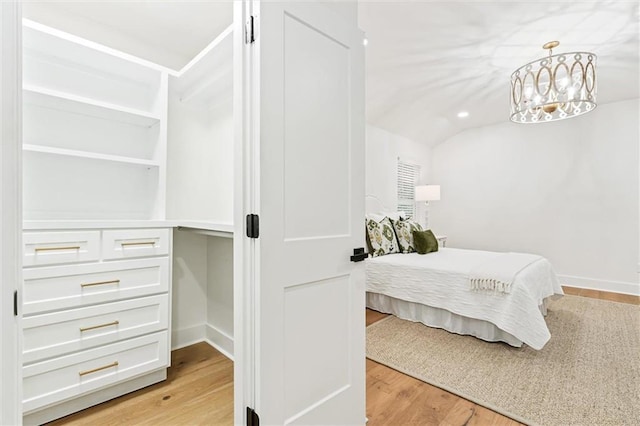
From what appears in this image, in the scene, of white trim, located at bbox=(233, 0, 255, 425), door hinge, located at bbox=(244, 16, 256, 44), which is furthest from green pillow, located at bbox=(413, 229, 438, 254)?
door hinge, located at bbox=(244, 16, 256, 44)

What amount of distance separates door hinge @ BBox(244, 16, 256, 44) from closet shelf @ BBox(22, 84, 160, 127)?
1.25m

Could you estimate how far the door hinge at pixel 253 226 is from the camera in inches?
44.6

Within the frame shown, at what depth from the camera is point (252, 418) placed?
1163mm


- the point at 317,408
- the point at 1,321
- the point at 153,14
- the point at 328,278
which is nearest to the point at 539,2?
the point at 328,278

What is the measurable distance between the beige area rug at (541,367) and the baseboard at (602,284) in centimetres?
128

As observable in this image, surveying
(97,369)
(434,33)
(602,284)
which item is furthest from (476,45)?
(602,284)

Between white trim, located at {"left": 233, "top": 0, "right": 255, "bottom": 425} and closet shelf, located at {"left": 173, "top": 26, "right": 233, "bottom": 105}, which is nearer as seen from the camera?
white trim, located at {"left": 233, "top": 0, "right": 255, "bottom": 425}

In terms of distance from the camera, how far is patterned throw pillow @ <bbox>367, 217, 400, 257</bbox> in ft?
11.4

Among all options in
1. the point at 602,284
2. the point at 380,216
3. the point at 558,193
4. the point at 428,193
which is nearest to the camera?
the point at 380,216

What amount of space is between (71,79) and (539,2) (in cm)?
334

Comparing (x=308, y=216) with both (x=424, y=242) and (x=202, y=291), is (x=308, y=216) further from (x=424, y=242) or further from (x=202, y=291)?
(x=424, y=242)

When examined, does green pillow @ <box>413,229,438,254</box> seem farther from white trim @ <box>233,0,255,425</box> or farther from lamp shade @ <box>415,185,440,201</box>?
white trim @ <box>233,0,255,425</box>

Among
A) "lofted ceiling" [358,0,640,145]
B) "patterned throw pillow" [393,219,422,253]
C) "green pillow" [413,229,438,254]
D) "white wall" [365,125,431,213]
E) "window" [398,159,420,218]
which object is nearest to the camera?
"lofted ceiling" [358,0,640,145]

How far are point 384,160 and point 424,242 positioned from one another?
64.8 inches
